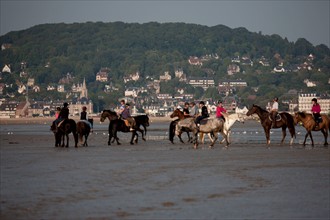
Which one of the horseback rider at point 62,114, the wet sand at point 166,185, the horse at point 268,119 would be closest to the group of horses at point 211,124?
the horse at point 268,119

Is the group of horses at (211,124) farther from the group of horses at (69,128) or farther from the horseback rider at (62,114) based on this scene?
the horseback rider at (62,114)

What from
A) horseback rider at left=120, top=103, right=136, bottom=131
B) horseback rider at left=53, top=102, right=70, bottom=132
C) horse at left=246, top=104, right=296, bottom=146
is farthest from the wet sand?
horseback rider at left=120, top=103, right=136, bottom=131

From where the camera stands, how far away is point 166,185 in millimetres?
21844

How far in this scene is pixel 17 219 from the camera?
56.1 ft

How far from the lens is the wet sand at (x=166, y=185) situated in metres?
17.9

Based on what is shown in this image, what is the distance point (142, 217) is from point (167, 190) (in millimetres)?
3594

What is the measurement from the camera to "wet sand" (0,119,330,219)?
58.7 feet

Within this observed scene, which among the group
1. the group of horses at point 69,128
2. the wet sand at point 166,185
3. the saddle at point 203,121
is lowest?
the wet sand at point 166,185

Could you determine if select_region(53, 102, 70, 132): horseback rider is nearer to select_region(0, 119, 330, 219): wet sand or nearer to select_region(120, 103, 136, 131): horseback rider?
select_region(0, 119, 330, 219): wet sand

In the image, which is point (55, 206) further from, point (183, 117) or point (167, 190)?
point (183, 117)

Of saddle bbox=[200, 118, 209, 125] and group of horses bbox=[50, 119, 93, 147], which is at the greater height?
saddle bbox=[200, 118, 209, 125]

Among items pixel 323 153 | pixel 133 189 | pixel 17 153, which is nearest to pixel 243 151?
pixel 323 153

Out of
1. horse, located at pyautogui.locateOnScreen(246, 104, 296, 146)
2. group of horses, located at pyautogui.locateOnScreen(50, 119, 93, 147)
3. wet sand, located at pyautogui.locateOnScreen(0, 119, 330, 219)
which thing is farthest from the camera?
horse, located at pyautogui.locateOnScreen(246, 104, 296, 146)

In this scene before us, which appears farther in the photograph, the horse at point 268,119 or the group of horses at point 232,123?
the horse at point 268,119
